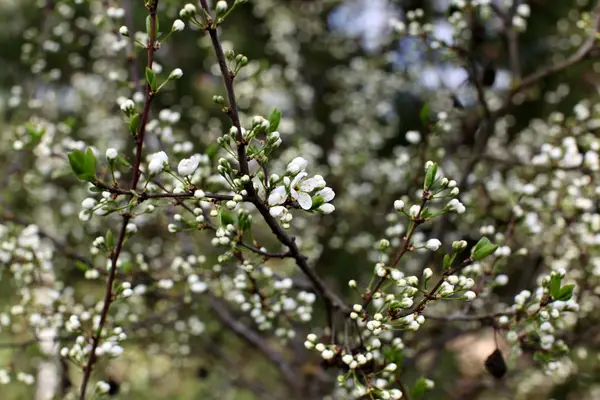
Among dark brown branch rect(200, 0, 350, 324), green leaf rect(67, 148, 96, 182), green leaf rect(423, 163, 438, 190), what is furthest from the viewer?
green leaf rect(423, 163, 438, 190)

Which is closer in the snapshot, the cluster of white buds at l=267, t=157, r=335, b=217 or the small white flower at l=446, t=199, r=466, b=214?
the cluster of white buds at l=267, t=157, r=335, b=217

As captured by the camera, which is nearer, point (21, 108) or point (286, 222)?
point (286, 222)

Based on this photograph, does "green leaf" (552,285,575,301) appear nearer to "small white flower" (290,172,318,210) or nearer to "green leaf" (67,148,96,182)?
"small white flower" (290,172,318,210)

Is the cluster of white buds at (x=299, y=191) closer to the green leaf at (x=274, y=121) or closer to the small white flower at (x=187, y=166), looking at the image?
the green leaf at (x=274, y=121)

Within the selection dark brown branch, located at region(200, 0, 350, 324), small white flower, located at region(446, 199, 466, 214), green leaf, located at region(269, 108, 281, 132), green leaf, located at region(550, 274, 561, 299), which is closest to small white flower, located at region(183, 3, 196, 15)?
dark brown branch, located at region(200, 0, 350, 324)

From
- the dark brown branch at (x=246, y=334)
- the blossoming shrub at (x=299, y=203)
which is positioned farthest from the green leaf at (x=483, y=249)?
the dark brown branch at (x=246, y=334)

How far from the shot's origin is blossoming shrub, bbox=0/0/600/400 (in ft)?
7.37

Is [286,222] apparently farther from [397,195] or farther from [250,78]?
[397,195]

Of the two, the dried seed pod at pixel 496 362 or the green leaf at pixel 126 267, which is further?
the green leaf at pixel 126 267

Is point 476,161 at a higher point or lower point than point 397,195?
higher

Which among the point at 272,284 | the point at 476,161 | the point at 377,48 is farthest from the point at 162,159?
the point at 377,48

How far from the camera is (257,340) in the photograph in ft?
15.0

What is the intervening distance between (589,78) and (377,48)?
2.25 metres

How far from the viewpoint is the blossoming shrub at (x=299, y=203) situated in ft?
7.37
